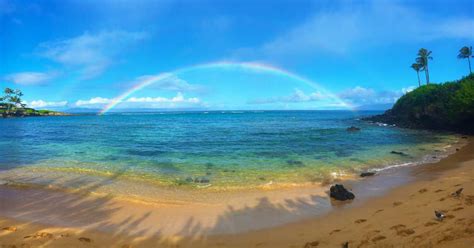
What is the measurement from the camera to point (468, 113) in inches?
1641

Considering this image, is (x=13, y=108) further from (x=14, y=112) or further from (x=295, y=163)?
(x=295, y=163)

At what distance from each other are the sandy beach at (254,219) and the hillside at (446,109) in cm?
3165

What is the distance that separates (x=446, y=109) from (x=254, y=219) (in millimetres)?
49190

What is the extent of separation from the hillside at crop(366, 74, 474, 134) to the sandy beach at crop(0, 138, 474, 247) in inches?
1246

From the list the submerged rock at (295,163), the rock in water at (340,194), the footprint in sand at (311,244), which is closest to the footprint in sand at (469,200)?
the rock in water at (340,194)

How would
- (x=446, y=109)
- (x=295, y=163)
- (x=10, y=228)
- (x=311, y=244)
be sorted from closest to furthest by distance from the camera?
(x=311, y=244) → (x=10, y=228) → (x=295, y=163) → (x=446, y=109)

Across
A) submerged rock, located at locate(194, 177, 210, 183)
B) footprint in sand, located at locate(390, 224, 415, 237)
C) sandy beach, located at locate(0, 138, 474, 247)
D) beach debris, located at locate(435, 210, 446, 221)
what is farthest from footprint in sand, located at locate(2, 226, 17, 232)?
beach debris, located at locate(435, 210, 446, 221)

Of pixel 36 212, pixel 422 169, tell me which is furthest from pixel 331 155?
pixel 36 212

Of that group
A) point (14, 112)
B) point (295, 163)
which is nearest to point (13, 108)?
point (14, 112)

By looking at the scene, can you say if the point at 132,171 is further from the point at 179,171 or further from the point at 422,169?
the point at 422,169

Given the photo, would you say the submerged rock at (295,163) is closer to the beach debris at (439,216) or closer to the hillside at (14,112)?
the beach debris at (439,216)

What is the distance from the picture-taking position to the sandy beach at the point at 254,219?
9047 mm

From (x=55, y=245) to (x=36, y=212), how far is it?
4.21 metres

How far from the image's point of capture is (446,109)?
49.4 meters
